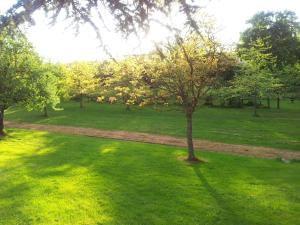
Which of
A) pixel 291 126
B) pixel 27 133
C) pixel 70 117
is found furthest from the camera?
pixel 70 117

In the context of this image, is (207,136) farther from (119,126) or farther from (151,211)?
(151,211)

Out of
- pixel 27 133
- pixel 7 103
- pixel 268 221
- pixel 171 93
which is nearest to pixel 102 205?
→ pixel 268 221

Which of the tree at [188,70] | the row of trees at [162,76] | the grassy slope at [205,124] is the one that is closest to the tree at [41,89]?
the row of trees at [162,76]

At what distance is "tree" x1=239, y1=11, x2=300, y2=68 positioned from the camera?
66.1 metres

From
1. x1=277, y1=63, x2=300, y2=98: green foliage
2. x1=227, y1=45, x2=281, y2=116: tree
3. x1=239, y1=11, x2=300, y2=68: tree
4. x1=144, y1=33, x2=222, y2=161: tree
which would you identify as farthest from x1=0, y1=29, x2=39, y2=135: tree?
x1=239, y1=11, x2=300, y2=68: tree

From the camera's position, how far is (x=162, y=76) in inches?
907

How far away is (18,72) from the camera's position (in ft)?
111

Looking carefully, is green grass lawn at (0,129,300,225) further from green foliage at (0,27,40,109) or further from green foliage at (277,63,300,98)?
green foliage at (277,63,300,98)

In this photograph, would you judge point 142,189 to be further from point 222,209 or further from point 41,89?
point 41,89

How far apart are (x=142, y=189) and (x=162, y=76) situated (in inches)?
321

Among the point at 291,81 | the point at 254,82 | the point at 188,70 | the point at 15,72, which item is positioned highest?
the point at 15,72

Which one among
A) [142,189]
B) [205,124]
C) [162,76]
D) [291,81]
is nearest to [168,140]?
[205,124]

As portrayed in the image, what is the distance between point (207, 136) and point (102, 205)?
2066 centimetres

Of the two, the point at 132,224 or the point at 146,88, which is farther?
the point at 146,88
